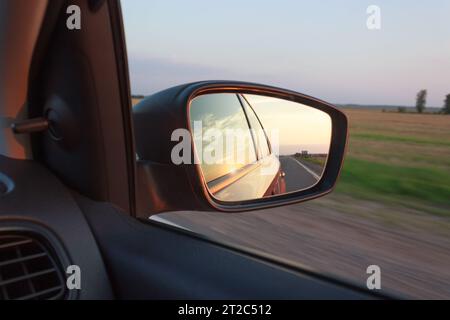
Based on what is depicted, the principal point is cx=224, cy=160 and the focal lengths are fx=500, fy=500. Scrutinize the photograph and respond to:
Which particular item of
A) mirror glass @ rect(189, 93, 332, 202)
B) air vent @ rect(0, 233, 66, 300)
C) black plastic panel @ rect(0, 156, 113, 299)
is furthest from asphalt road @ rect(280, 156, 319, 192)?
air vent @ rect(0, 233, 66, 300)

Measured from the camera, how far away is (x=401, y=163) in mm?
10523

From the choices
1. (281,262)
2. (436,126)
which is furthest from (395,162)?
(281,262)

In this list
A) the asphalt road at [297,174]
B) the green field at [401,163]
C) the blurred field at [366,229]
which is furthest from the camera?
the green field at [401,163]

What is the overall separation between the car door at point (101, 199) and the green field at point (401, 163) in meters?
1.63

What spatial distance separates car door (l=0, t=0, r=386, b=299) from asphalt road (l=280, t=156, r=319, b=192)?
0.60 m

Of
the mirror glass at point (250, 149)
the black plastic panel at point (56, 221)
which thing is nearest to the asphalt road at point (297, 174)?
the mirror glass at point (250, 149)

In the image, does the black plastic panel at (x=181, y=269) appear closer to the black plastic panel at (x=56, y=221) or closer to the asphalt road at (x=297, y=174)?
the black plastic panel at (x=56, y=221)

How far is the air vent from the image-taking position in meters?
1.63

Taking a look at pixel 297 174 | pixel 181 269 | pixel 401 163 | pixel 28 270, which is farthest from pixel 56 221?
pixel 401 163

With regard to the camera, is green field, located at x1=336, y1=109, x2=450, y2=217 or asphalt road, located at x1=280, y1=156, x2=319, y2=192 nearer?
asphalt road, located at x1=280, y1=156, x2=319, y2=192

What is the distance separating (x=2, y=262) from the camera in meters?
1.64

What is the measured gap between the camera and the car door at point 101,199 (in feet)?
5.75

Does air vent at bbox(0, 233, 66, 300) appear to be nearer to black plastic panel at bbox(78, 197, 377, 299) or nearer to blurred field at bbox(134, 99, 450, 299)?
black plastic panel at bbox(78, 197, 377, 299)
